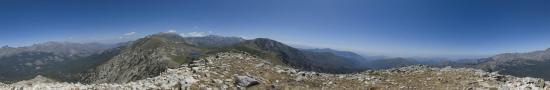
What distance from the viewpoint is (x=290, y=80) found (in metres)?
42.6

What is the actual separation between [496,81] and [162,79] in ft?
87.2

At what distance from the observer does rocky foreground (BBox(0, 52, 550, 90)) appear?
36.7 metres

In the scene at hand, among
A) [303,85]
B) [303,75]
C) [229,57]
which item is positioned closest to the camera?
[303,85]

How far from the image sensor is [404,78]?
42781mm

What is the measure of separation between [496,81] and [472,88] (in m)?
2.69

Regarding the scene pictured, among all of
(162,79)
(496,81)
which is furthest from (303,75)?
(496,81)

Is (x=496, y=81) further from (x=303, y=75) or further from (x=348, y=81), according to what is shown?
(x=303, y=75)

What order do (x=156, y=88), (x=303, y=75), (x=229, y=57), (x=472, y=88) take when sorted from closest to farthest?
1. (x=156, y=88)
2. (x=472, y=88)
3. (x=303, y=75)
4. (x=229, y=57)

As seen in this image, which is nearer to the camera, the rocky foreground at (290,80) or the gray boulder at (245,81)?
the rocky foreground at (290,80)

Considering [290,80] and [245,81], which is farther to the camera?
[290,80]

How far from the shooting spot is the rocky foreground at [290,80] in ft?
120

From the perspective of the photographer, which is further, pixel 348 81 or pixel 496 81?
pixel 348 81

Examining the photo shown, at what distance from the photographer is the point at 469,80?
131ft

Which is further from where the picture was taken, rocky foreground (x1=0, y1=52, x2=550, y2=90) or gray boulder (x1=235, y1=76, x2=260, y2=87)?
gray boulder (x1=235, y1=76, x2=260, y2=87)
